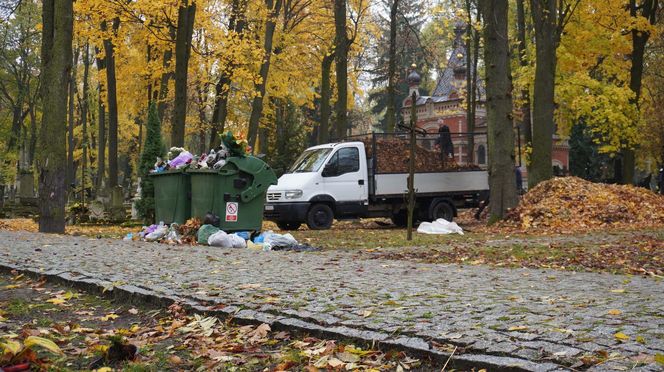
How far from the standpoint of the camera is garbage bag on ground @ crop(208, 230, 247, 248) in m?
13.1

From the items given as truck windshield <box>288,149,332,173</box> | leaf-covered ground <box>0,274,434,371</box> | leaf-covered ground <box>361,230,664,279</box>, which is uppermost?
truck windshield <box>288,149,332,173</box>

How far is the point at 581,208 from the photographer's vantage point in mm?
18734

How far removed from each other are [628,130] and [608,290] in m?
24.1

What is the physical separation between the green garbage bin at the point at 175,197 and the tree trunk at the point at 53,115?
2310mm

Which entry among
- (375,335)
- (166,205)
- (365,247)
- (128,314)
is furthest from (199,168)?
(375,335)

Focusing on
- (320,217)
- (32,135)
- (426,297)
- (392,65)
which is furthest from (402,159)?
(32,135)

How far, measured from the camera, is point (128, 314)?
611cm

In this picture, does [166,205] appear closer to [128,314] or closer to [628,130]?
[128,314]

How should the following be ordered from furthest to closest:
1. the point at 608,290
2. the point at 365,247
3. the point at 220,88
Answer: the point at 220,88
the point at 365,247
the point at 608,290

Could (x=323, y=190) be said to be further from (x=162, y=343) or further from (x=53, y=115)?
(x=162, y=343)

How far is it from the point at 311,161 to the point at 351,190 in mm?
1456

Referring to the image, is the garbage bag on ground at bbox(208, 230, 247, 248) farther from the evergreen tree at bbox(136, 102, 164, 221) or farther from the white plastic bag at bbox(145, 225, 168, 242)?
the evergreen tree at bbox(136, 102, 164, 221)

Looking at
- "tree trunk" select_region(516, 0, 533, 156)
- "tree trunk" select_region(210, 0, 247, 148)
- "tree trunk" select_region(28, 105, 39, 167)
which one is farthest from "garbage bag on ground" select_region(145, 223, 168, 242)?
"tree trunk" select_region(28, 105, 39, 167)

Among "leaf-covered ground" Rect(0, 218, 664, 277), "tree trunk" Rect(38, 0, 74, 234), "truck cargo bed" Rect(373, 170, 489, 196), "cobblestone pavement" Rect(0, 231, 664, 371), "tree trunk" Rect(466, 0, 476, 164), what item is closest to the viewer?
"cobblestone pavement" Rect(0, 231, 664, 371)
